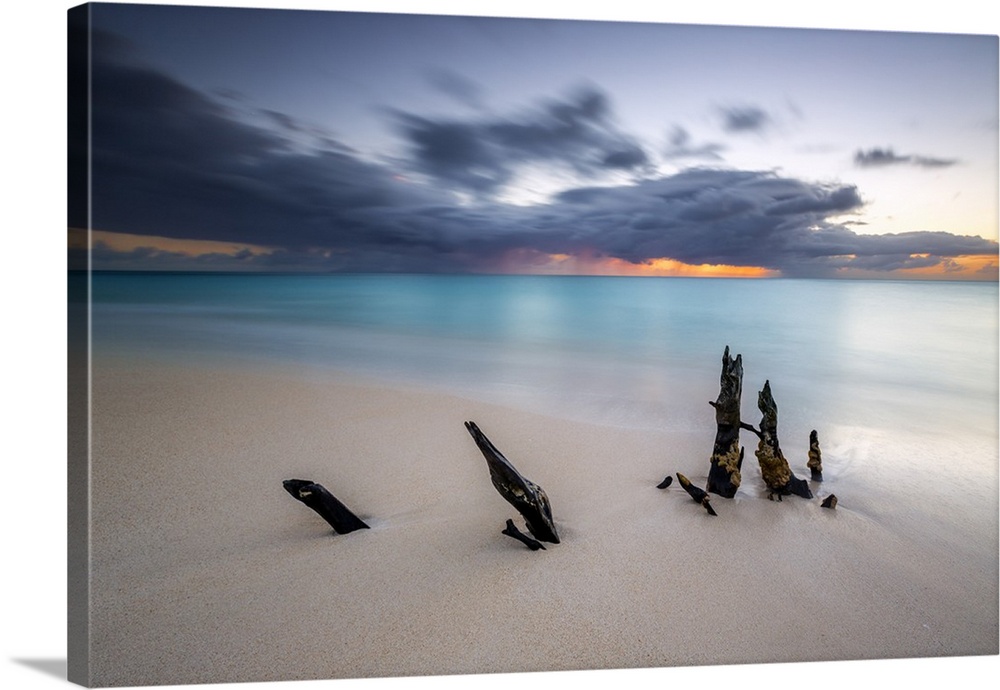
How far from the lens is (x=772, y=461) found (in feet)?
9.59

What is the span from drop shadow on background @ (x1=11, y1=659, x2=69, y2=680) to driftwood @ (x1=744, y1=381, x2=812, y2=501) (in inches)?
107

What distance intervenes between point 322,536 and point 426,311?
3.68 ft

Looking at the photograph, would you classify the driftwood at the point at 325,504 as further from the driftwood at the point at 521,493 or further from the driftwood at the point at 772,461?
the driftwood at the point at 772,461

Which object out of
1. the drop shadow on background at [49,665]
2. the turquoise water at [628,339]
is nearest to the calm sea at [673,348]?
the turquoise water at [628,339]

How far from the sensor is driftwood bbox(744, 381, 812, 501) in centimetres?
292

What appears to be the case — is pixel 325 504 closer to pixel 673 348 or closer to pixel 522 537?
pixel 522 537

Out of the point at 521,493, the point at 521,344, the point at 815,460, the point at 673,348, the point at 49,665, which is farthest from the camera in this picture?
the point at 673,348

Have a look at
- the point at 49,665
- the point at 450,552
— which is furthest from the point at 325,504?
the point at 49,665

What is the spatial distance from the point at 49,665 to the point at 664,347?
2762 mm

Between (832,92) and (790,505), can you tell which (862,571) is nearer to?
(790,505)

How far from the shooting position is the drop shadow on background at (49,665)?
7.91 ft

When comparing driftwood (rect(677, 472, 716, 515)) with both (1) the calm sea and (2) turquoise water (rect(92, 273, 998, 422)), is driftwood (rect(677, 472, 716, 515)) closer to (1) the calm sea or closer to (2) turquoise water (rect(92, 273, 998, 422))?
(1) the calm sea

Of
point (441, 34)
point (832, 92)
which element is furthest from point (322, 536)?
point (832, 92)

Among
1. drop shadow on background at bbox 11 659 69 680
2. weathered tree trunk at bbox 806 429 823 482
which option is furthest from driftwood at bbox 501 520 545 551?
drop shadow on background at bbox 11 659 69 680
